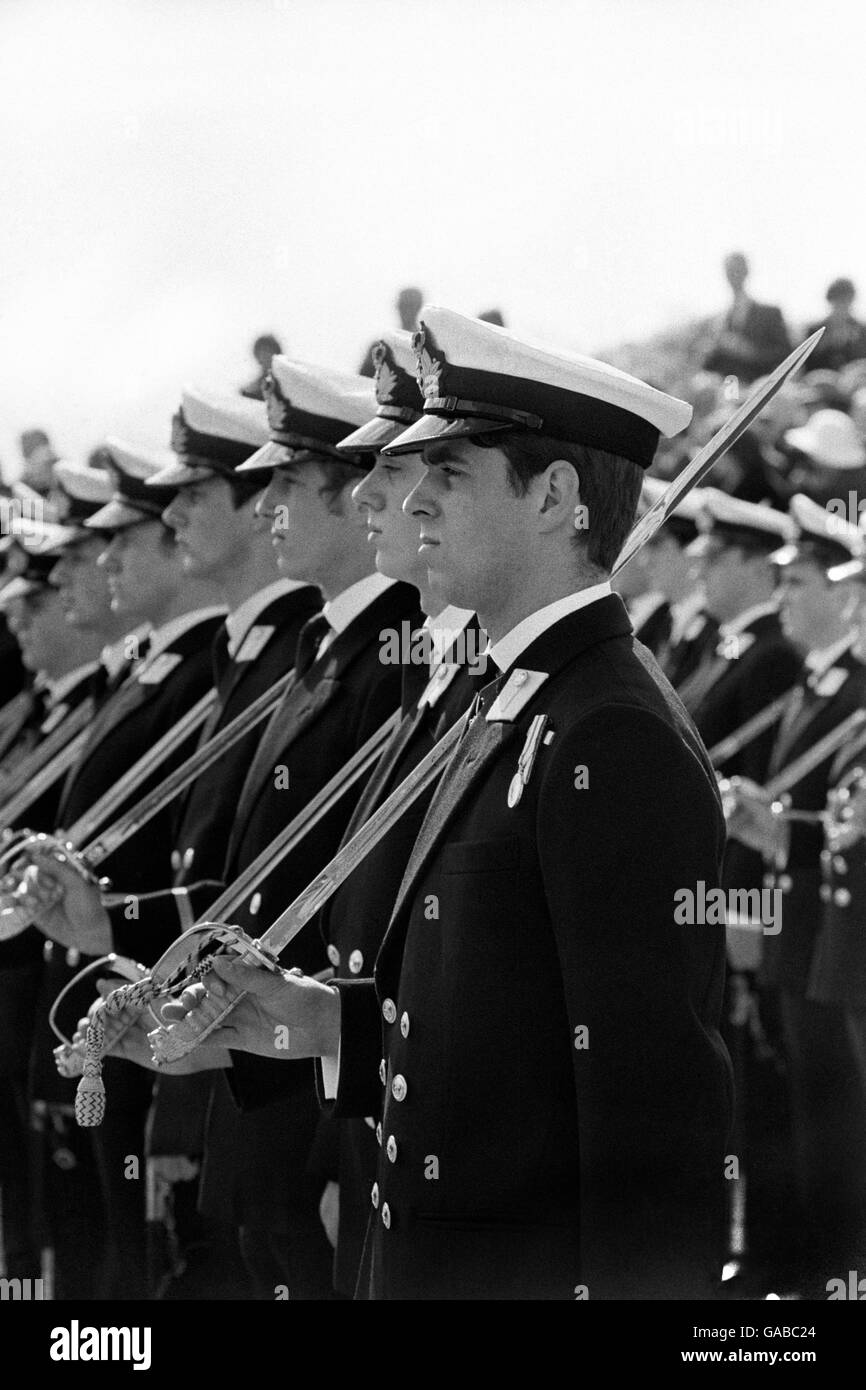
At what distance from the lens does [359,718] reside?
4.04m

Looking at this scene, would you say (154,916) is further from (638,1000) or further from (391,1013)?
(638,1000)

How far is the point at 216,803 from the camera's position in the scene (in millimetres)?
4562

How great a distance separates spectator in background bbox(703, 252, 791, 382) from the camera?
32.5 ft

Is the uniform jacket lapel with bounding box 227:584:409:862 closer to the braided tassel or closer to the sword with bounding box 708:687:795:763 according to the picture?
the braided tassel

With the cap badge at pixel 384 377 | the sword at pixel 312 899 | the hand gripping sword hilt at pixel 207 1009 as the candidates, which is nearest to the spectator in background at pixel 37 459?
the cap badge at pixel 384 377

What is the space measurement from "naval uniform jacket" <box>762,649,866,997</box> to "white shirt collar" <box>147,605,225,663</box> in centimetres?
208

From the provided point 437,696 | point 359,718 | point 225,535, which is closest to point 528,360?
point 437,696

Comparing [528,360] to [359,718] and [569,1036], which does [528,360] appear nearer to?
[569,1036]

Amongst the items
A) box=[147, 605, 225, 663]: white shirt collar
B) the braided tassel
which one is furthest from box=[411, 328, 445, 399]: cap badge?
box=[147, 605, 225, 663]: white shirt collar

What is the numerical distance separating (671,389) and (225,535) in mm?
5432

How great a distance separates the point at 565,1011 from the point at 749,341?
7761mm

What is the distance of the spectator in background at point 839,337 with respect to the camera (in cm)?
991

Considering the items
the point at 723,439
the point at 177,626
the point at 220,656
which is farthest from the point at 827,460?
the point at 723,439

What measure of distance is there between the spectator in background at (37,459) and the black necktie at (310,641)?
13.8ft
